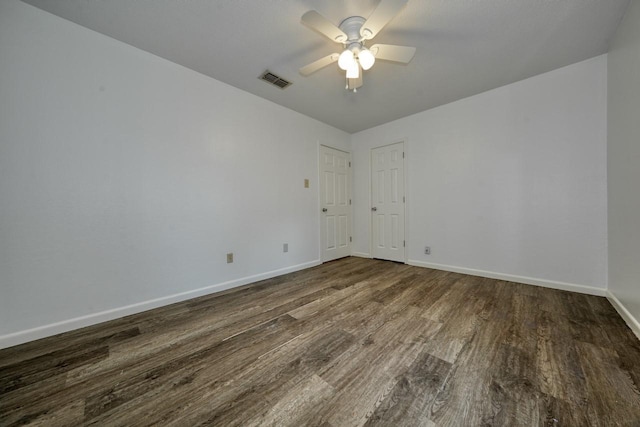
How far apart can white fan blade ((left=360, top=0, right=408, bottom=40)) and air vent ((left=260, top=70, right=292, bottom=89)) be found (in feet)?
3.81

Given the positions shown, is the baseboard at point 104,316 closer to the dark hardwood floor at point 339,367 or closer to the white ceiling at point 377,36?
the dark hardwood floor at point 339,367

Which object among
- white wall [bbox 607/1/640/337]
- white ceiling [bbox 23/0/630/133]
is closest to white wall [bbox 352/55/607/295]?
white wall [bbox 607/1/640/337]

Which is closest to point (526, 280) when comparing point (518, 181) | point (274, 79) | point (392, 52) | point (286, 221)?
point (518, 181)

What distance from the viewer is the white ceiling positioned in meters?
1.64

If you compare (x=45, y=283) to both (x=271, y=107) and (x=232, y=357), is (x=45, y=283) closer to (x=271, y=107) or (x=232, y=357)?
(x=232, y=357)

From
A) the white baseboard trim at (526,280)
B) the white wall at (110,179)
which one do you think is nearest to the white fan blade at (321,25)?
the white wall at (110,179)

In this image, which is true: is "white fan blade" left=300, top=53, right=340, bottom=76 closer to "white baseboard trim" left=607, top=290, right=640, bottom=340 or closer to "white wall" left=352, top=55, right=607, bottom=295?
"white wall" left=352, top=55, right=607, bottom=295

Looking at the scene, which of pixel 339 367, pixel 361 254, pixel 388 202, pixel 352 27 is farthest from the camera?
pixel 361 254

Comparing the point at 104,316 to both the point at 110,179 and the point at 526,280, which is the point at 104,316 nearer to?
the point at 110,179

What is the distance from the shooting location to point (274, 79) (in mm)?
2539

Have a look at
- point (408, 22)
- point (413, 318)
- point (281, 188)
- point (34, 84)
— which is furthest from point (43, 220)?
point (408, 22)

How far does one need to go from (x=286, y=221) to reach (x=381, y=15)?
2486 millimetres

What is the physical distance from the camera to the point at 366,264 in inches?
144

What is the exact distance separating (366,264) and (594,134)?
9.92 ft
